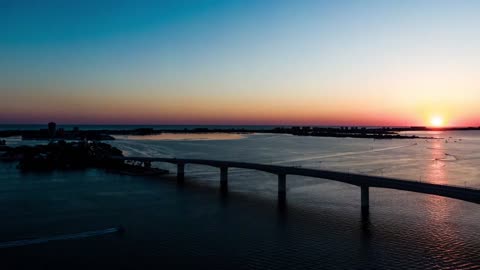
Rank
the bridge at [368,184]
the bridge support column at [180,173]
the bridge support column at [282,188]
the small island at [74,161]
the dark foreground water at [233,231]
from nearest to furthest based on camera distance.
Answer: the dark foreground water at [233,231]
the bridge at [368,184]
the bridge support column at [282,188]
the bridge support column at [180,173]
the small island at [74,161]

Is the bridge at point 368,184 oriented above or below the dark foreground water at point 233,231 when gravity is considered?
above

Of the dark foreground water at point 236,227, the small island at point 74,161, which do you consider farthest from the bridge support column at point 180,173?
the small island at point 74,161

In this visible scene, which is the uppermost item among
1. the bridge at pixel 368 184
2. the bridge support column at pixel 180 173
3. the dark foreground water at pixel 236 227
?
the bridge at pixel 368 184

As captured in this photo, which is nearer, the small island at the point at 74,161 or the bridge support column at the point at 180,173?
the bridge support column at the point at 180,173

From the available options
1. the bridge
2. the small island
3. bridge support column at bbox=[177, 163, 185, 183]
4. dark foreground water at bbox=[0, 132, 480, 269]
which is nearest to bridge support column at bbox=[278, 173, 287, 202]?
the bridge

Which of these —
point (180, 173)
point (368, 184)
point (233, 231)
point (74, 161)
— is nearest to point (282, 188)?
point (368, 184)

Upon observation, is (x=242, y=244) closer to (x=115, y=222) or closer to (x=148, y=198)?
(x=115, y=222)

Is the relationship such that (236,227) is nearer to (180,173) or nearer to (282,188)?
(282,188)

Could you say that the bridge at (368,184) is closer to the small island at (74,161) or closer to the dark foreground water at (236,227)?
the dark foreground water at (236,227)

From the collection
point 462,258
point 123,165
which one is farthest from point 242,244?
point 123,165
